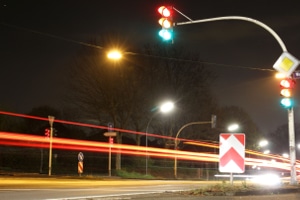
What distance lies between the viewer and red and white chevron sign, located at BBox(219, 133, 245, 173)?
42.7 feet

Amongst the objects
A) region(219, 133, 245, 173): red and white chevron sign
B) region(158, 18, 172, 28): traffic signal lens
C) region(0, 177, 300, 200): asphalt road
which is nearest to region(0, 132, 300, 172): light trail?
region(0, 177, 300, 200): asphalt road

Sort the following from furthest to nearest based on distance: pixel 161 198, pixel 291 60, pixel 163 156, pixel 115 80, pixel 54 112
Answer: pixel 54 112
pixel 163 156
pixel 115 80
pixel 291 60
pixel 161 198

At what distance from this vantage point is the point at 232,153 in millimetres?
13125

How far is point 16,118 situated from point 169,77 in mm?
30056

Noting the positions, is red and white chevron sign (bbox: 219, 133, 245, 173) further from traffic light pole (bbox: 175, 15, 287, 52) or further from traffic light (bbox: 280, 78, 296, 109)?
traffic light pole (bbox: 175, 15, 287, 52)

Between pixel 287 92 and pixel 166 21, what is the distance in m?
4.93

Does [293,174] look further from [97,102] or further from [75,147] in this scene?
[75,147]

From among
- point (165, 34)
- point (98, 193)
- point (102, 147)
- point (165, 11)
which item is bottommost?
point (98, 193)

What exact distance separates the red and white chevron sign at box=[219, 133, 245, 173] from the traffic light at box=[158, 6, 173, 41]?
4046 mm

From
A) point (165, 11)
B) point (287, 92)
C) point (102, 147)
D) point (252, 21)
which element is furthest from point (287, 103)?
point (102, 147)

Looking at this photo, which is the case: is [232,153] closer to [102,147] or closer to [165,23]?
[165,23]

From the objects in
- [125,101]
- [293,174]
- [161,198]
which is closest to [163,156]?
[125,101]

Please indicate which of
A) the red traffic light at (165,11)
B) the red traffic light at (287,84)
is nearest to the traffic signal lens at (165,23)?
the red traffic light at (165,11)

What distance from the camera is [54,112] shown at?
80.2m
